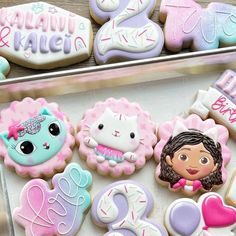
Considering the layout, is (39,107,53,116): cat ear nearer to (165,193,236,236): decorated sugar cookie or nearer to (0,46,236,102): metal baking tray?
(0,46,236,102): metal baking tray

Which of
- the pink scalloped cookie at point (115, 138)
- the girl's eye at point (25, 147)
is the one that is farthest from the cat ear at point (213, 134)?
the girl's eye at point (25, 147)

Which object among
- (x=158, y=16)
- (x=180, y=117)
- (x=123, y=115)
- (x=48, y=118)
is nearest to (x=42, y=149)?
(x=48, y=118)

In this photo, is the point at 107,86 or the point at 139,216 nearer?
the point at 139,216

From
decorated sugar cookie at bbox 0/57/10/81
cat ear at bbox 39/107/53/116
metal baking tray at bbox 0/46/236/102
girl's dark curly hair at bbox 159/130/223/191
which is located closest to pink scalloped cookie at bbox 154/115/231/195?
girl's dark curly hair at bbox 159/130/223/191

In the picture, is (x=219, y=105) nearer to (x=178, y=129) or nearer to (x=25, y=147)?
(x=178, y=129)

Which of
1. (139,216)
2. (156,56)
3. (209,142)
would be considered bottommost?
(139,216)

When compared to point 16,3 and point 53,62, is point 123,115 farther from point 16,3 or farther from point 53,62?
point 16,3
